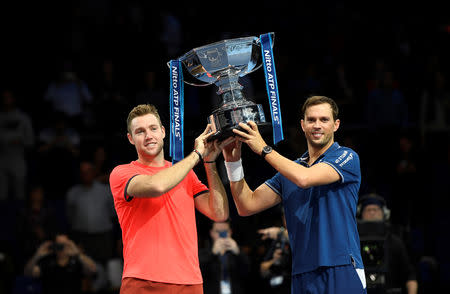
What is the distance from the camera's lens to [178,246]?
160 inches

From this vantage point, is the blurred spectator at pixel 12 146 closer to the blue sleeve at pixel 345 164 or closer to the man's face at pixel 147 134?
the man's face at pixel 147 134

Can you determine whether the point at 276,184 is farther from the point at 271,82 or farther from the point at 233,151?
the point at 271,82

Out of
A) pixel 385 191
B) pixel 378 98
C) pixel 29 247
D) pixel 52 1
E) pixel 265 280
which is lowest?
pixel 265 280

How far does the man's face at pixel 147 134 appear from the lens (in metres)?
4.28

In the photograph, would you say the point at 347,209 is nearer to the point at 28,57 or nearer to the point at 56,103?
the point at 56,103

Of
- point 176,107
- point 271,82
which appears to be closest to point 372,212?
point 271,82

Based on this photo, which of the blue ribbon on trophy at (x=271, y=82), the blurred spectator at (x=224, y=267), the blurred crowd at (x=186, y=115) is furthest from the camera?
the blurred crowd at (x=186, y=115)

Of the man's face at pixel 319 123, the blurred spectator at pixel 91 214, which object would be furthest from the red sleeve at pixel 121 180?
the blurred spectator at pixel 91 214

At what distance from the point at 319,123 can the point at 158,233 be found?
1.31 meters

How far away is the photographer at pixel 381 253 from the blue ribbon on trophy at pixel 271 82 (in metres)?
1.96

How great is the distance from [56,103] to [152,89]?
152 cm

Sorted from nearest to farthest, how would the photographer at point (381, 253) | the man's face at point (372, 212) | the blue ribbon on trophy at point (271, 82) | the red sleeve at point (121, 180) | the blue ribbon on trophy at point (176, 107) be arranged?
the red sleeve at point (121, 180) → the blue ribbon on trophy at point (271, 82) → the blue ribbon on trophy at point (176, 107) → the photographer at point (381, 253) → the man's face at point (372, 212)

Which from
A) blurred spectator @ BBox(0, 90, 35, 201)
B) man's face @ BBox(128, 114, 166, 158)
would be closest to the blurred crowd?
blurred spectator @ BBox(0, 90, 35, 201)

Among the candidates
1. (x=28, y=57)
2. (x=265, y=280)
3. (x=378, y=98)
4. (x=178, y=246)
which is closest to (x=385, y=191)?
(x=378, y=98)
